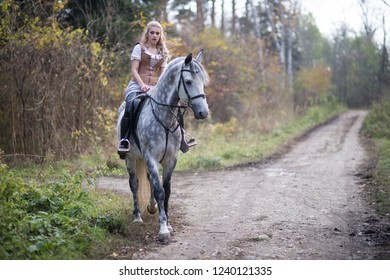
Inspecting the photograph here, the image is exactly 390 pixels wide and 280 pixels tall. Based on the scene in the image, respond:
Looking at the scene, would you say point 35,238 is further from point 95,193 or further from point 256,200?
point 256,200

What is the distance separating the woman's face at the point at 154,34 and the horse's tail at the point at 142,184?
1.84m

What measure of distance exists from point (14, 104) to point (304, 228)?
24.4 feet

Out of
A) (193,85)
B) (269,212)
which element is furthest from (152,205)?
(193,85)

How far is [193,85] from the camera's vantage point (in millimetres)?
5637

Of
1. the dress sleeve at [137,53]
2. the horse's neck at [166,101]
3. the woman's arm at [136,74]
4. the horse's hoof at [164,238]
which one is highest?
the dress sleeve at [137,53]

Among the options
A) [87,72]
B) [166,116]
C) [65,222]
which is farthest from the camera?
[87,72]

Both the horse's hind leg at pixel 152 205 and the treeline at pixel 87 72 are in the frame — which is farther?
the treeline at pixel 87 72

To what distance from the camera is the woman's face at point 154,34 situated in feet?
21.9

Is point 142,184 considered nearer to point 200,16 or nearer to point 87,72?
point 87,72

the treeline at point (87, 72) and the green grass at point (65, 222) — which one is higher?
the treeline at point (87, 72)

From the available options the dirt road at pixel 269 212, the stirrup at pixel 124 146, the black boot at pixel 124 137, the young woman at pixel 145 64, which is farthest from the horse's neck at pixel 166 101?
the dirt road at pixel 269 212

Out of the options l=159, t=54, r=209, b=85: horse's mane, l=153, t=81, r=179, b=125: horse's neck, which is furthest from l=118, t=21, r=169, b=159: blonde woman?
l=159, t=54, r=209, b=85: horse's mane

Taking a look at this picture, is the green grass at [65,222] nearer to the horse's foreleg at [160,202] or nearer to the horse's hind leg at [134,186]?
the horse's hind leg at [134,186]

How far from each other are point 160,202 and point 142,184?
1257mm
